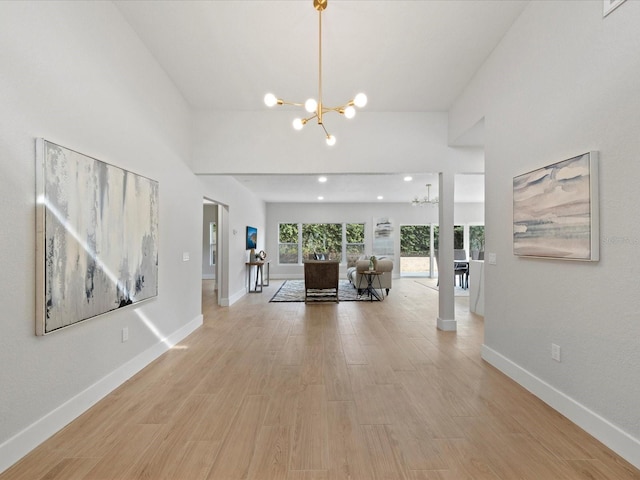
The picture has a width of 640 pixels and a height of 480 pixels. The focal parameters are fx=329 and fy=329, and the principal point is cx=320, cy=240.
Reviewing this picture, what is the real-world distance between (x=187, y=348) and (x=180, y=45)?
321 cm

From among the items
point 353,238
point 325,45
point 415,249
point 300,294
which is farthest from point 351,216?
Answer: point 325,45

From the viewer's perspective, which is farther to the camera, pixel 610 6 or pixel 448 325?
pixel 448 325

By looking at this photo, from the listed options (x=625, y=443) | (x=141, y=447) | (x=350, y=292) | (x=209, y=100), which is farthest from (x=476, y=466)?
(x=350, y=292)

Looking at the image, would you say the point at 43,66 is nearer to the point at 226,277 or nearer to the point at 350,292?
the point at 226,277

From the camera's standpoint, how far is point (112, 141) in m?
2.72

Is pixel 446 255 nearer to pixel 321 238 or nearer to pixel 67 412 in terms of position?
pixel 67 412

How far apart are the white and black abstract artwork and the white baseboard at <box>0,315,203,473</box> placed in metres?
0.54

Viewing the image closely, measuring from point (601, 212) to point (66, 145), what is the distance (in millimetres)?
3463

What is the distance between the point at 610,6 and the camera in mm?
1959

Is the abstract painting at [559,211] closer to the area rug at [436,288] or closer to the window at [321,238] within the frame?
the area rug at [436,288]

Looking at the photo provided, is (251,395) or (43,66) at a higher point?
(43,66)

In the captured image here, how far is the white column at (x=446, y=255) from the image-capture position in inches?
180

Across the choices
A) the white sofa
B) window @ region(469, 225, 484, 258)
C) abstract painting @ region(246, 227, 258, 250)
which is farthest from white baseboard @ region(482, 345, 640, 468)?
window @ region(469, 225, 484, 258)

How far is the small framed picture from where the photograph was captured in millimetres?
1912
